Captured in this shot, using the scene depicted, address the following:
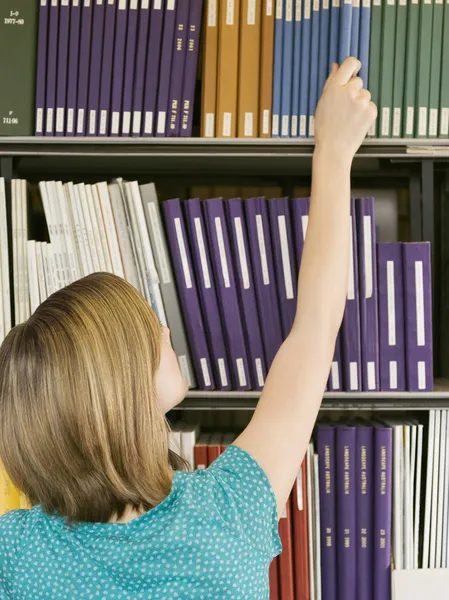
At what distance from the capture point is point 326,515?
140cm

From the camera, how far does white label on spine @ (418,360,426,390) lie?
1.37 m

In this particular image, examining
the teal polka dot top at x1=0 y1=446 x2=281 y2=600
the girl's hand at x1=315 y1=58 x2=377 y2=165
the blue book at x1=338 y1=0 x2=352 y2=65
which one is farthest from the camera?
the blue book at x1=338 y1=0 x2=352 y2=65

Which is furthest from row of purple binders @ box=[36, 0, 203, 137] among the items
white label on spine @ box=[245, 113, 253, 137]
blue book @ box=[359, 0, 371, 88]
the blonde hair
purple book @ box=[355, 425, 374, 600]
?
purple book @ box=[355, 425, 374, 600]

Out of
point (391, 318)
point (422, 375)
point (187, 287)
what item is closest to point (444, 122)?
point (391, 318)

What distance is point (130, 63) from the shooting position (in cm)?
142

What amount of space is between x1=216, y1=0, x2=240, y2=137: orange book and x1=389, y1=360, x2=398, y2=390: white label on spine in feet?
1.85

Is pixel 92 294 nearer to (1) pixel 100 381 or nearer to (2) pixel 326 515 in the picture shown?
(1) pixel 100 381

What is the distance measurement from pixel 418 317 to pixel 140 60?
771 millimetres

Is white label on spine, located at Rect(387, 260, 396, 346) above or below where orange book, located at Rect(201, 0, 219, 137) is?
below

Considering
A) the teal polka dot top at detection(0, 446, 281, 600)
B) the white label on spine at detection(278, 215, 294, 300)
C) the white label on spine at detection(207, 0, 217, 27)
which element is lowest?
the teal polka dot top at detection(0, 446, 281, 600)

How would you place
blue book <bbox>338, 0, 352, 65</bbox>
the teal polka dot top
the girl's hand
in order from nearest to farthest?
the teal polka dot top, the girl's hand, blue book <bbox>338, 0, 352, 65</bbox>

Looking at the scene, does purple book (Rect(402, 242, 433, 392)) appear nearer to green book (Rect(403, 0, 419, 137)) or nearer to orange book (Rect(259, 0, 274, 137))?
green book (Rect(403, 0, 419, 137))

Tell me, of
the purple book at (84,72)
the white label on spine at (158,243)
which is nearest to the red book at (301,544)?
the white label on spine at (158,243)

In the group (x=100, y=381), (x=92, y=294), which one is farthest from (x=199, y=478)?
(x=92, y=294)
